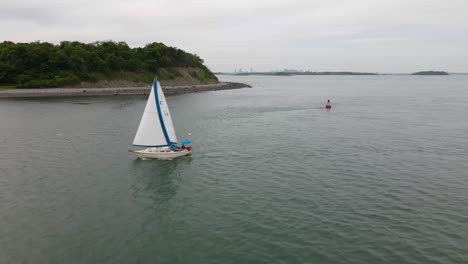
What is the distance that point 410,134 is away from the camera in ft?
199

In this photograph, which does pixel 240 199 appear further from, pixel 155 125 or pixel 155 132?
pixel 155 125

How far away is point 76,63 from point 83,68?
151 inches

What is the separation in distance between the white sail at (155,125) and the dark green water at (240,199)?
3.36m

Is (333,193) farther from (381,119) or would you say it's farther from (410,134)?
(381,119)

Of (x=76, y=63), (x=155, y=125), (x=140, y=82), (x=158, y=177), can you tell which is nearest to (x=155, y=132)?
(x=155, y=125)

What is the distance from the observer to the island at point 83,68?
13962 centimetres

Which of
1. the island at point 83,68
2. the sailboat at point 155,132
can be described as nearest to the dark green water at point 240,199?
the sailboat at point 155,132

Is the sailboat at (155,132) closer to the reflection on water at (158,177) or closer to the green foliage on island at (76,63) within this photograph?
the reflection on water at (158,177)

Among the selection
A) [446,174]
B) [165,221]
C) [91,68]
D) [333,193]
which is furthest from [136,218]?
[91,68]

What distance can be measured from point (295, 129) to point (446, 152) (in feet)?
89.8

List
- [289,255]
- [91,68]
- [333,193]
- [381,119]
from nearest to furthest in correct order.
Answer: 1. [289,255]
2. [333,193]
3. [381,119]
4. [91,68]

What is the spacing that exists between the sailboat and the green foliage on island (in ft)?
399

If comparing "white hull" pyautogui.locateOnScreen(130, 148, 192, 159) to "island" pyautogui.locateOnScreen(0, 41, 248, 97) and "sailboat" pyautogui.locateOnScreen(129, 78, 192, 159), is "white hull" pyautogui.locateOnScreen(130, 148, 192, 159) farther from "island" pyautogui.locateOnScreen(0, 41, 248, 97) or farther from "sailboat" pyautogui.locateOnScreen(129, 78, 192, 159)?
"island" pyautogui.locateOnScreen(0, 41, 248, 97)

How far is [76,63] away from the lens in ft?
504
